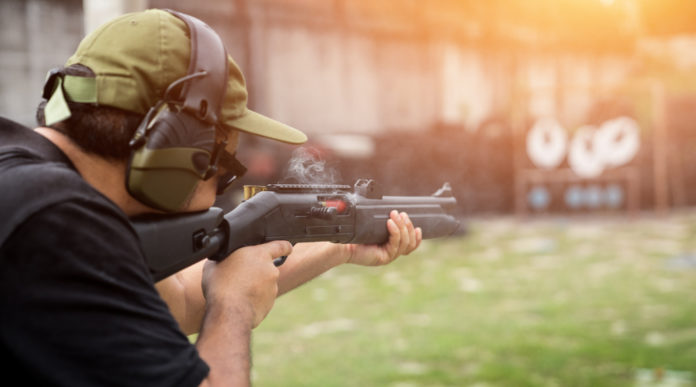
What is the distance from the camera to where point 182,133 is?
1.27 meters

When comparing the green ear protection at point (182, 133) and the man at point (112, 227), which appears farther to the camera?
the green ear protection at point (182, 133)

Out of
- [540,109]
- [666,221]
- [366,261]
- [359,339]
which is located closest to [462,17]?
[540,109]

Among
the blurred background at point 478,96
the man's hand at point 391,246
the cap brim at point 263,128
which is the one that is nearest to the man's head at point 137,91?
the cap brim at point 263,128

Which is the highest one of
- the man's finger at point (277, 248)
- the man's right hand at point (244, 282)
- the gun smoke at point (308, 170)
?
the gun smoke at point (308, 170)

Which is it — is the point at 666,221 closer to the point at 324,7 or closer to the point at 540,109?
the point at 540,109

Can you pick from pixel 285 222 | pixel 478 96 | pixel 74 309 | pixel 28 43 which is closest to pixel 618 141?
pixel 478 96

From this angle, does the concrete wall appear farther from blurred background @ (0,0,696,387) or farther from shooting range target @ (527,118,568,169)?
shooting range target @ (527,118,568,169)

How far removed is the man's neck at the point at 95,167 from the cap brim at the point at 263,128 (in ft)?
0.84

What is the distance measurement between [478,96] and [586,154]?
7.01ft

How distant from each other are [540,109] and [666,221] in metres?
3.68

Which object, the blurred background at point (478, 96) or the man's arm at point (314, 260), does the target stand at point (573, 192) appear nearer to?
the blurred background at point (478, 96)

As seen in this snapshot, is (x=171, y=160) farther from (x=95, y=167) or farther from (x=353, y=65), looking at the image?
(x=353, y=65)

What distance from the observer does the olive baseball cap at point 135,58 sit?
1207 mm

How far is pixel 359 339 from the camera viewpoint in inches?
155
